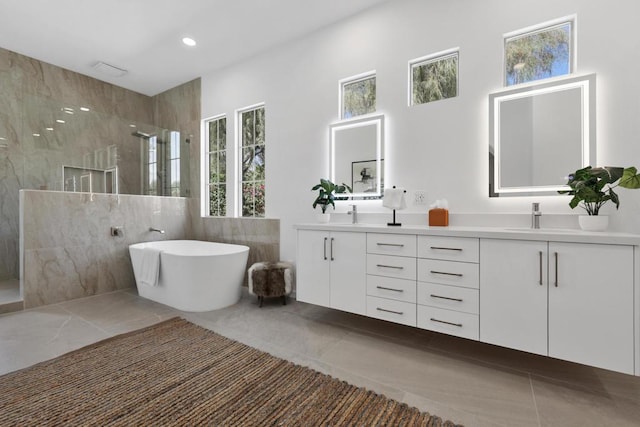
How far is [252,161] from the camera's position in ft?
12.5

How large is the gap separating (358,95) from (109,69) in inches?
136

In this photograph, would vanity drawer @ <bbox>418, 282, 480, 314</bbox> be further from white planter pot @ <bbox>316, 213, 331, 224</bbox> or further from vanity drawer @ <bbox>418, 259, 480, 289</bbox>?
white planter pot @ <bbox>316, 213, 331, 224</bbox>

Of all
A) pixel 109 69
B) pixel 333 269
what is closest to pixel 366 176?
pixel 333 269

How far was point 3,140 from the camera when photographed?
136 inches

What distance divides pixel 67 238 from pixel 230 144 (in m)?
2.08

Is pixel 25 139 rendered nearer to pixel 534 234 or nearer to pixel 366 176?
pixel 366 176

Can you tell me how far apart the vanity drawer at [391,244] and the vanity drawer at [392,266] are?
36 mm

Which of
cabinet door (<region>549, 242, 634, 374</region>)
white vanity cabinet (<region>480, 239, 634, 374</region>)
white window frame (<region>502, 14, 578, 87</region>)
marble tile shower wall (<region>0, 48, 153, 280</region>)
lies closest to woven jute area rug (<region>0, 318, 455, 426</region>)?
white vanity cabinet (<region>480, 239, 634, 374</region>)

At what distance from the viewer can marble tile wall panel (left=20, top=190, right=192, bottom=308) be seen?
2943mm

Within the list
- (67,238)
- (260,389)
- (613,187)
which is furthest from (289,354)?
(67,238)

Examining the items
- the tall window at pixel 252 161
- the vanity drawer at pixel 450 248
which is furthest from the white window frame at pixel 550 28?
the tall window at pixel 252 161

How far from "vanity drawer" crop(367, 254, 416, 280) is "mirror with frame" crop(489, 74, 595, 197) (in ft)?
2.79

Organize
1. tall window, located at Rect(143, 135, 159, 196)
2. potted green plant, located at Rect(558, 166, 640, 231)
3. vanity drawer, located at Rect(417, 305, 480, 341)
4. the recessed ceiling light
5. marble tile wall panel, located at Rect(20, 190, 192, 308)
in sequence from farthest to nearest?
tall window, located at Rect(143, 135, 159, 196)
the recessed ceiling light
marble tile wall panel, located at Rect(20, 190, 192, 308)
vanity drawer, located at Rect(417, 305, 480, 341)
potted green plant, located at Rect(558, 166, 640, 231)

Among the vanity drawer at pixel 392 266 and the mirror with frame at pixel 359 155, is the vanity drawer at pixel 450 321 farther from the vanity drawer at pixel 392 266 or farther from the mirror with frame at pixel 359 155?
the mirror with frame at pixel 359 155
